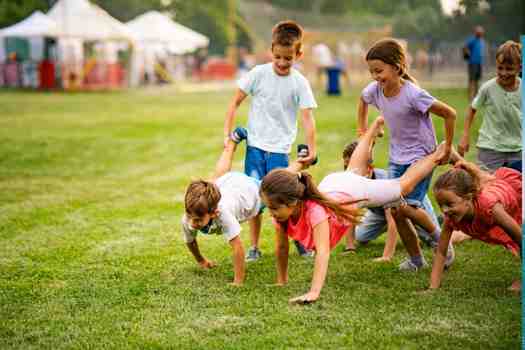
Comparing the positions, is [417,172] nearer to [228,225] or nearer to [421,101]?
[421,101]

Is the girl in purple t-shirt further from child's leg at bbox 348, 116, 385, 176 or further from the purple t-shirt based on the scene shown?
child's leg at bbox 348, 116, 385, 176

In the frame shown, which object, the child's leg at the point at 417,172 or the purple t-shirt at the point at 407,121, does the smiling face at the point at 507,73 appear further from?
the child's leg at the point at 417,172

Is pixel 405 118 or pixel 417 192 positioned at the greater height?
pixel 405 118

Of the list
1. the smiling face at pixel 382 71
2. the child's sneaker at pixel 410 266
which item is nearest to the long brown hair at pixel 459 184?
the smiling face at pixel 382 71

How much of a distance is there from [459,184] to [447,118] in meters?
0.63

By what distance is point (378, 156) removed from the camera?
461 inches

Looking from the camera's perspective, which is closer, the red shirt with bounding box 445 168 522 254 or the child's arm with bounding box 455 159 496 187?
the red shirt with bounding box 445 168 522 254

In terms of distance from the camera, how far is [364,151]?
18.9ft

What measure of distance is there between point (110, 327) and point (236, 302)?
0.89 meters

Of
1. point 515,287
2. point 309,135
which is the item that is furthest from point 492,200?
point 309,135

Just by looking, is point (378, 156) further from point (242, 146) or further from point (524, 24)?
point (524, 24)

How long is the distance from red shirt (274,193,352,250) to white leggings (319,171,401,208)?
8cm

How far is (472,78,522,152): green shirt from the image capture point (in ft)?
21.5

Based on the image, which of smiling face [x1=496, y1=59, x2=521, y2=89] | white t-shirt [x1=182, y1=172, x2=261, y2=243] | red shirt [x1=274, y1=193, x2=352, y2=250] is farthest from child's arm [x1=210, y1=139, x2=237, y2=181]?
smiling face [x1=496, y1=59, x2=521, y2=89]
